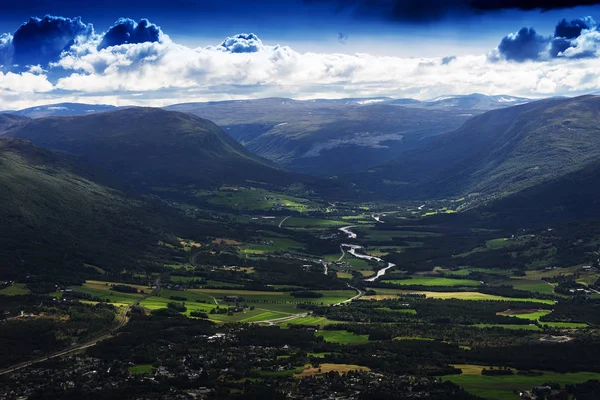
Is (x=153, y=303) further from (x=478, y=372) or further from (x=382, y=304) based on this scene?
(x=478, y=372)

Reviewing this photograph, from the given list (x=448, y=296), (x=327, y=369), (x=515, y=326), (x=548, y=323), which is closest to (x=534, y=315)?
(x=548, y=323)

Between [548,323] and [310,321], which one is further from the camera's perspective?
[310,321]

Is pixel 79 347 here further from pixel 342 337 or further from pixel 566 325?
pixel 566 325

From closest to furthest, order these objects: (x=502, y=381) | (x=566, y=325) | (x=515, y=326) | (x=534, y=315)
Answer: (x=502, y=381)
(x=566, y=325)
(x=515, y=326)
(x=534, y=315)

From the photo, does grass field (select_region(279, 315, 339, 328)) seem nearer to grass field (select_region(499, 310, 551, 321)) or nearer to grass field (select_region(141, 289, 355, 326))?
grass field (select_region(141, 289, 355, 326))

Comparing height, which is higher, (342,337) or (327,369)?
(327,369)

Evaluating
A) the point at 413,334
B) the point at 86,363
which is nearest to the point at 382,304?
the point at 413,334
